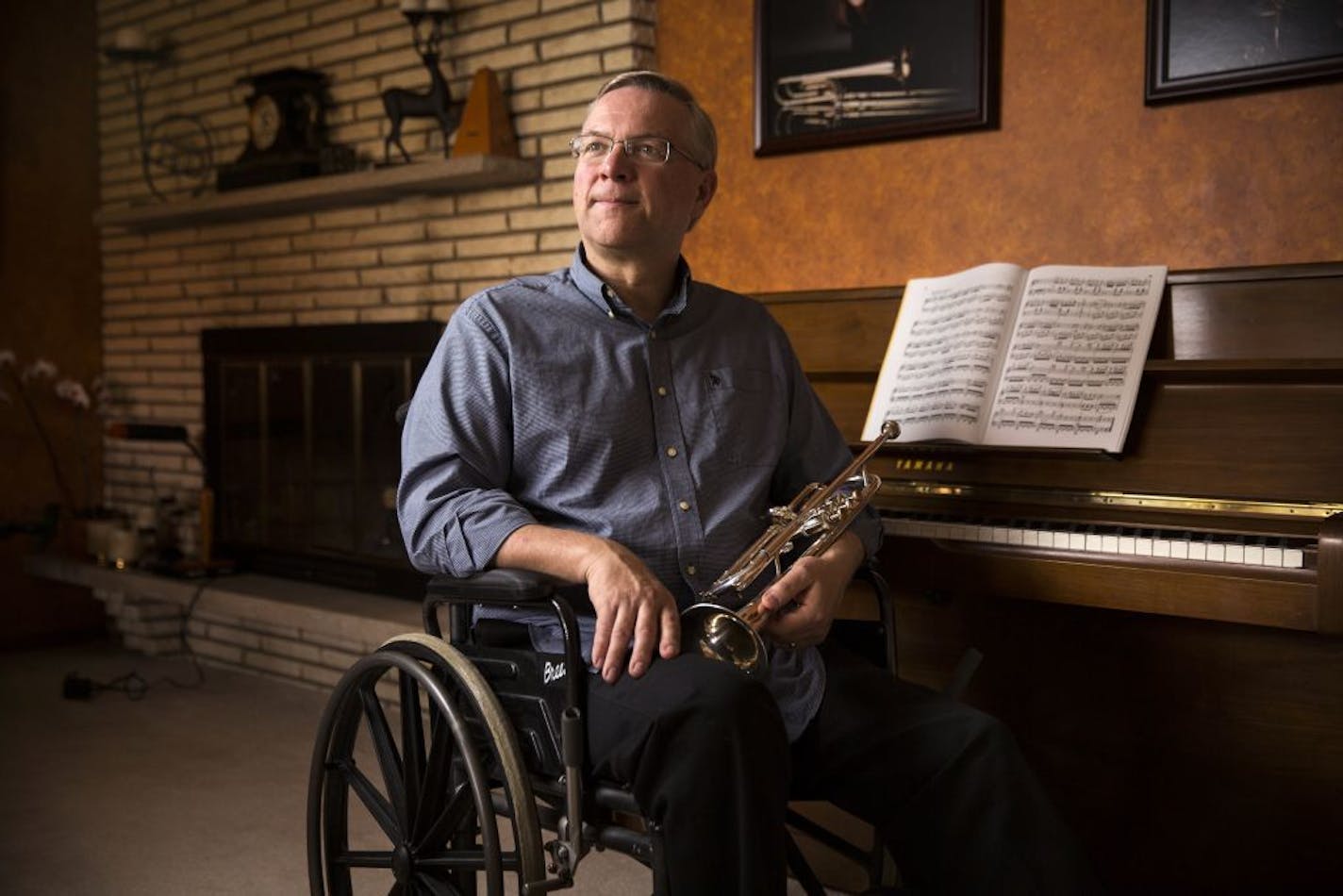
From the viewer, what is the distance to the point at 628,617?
161 cm

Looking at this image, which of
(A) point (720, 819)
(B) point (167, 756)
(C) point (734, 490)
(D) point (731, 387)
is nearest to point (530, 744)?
(A) point (720, 819)

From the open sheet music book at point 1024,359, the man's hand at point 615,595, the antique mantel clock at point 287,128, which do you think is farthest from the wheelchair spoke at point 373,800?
the antique mantel clock at point 287,128

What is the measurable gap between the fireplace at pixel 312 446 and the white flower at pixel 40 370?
0.64 metres

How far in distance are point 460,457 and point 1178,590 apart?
3.51ft

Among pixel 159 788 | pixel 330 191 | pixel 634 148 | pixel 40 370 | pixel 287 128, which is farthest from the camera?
pixel 40 370

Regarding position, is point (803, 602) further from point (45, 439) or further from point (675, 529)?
point (45, 439)

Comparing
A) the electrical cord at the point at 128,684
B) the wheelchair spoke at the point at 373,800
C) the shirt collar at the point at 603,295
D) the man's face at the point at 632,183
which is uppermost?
the man's face at the point at 632,183

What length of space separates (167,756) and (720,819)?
2394mm

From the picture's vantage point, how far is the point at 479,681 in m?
1.64

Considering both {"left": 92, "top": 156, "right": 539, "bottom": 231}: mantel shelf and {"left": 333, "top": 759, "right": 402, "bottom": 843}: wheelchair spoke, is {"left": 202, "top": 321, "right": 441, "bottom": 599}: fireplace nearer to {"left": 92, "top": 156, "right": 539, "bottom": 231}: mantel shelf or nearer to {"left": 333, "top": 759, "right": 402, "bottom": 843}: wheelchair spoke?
{"left": 92, "top": 156, "right": 539, "bottom": 231}: mantel shelf

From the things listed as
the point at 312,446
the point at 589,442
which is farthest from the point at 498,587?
the point at 312,446

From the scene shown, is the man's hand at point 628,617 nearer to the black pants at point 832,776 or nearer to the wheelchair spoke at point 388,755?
the black pants at point 832,776

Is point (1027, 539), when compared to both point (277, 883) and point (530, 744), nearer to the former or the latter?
point (530, 744)

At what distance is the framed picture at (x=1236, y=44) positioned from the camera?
245cm
